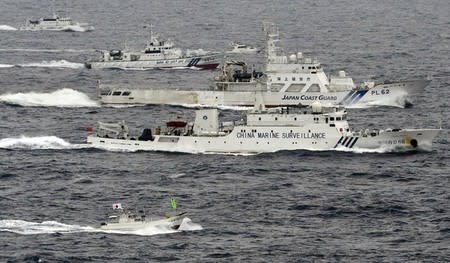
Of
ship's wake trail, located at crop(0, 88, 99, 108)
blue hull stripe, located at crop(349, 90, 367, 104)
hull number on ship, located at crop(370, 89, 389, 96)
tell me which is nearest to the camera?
blue hull stripe, located at crop(349, 90, 367, 104)

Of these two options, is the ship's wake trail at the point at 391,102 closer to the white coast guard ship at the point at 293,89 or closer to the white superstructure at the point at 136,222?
the white coast guard ship at the point at 293,89

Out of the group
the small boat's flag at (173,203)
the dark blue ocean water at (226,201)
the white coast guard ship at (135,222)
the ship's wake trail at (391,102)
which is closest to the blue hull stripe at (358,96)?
the ship's wake trail at (391,102)

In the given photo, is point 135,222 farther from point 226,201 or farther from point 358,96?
point 358,96

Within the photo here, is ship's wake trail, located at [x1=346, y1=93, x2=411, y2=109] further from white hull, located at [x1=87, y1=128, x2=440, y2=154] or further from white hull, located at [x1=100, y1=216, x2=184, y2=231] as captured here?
white hull, located at [x1=100, y1=216, x2=184, y2=231]

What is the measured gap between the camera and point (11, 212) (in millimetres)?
121938

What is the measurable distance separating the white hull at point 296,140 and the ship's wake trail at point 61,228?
3248 cm

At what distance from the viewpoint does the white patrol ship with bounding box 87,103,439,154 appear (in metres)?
147

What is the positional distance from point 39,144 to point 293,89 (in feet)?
144

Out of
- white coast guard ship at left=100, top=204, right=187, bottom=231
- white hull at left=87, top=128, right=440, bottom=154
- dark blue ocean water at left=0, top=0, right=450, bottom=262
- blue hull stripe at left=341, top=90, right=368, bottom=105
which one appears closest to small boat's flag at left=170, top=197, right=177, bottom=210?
white coast guard ship at left=100, top=204, right=187, bottom=231

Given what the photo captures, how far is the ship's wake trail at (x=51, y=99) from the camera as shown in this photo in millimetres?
188500

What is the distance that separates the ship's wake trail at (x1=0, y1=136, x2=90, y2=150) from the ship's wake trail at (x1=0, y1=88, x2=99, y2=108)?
1226 inches

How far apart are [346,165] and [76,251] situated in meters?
40.2

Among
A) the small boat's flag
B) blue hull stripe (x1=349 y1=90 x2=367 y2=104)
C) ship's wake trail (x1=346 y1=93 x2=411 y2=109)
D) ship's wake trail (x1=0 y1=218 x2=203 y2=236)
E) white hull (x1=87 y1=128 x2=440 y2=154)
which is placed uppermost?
blue hull stripe (x1=349 y1=90 x2=367 y2=104)

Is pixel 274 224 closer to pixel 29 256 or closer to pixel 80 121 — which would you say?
pixel 29 256
